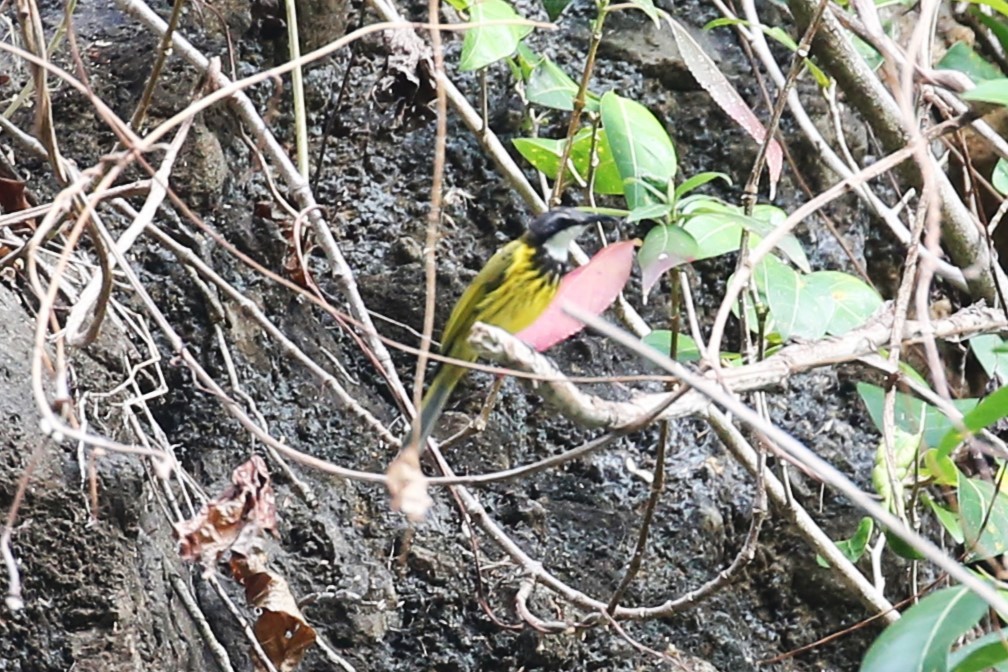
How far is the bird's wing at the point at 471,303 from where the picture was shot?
87.5 inches

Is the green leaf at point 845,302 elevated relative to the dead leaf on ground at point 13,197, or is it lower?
lower

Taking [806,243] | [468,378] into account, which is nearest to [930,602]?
[468,378]

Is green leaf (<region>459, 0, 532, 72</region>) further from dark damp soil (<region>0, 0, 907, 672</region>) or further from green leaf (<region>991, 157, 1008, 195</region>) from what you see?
green leaf (<region>991, 157, 1008, 195</region>)

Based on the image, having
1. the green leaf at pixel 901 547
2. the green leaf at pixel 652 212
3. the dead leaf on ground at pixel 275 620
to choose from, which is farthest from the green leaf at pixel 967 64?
the dead leaf on ground at pixel 275 620

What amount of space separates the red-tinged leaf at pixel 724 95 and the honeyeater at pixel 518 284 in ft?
0.96

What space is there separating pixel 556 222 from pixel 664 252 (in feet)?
1.82

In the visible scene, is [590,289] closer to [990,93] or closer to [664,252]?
[664,252]

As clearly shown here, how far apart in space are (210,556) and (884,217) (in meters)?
1.46

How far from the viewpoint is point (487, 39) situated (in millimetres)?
2074

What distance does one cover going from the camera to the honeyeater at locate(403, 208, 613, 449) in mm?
2141

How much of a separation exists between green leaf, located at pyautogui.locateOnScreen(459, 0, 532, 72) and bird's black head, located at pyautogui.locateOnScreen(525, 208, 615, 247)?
28cm

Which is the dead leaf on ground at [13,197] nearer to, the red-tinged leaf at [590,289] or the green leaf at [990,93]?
the red-tinged leaf at [590,289]

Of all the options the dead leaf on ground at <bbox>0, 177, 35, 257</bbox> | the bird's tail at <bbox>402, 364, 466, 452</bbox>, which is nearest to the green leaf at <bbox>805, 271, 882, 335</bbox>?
the bird's tail at <bbox>402, 364, 466, 452</bbox>

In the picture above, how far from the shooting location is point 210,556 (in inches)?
59.9
